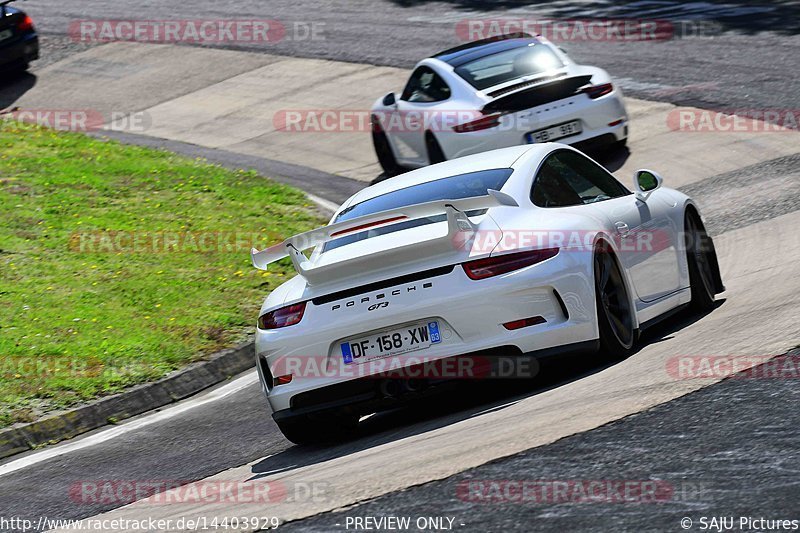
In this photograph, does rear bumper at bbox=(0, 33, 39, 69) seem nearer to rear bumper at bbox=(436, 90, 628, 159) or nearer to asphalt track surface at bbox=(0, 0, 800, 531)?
asphalt track surface at bbox=(0, 0, 800, 531)

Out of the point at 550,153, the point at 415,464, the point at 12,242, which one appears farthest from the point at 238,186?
the point at 415,464

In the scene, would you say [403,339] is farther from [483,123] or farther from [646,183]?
[483,123]

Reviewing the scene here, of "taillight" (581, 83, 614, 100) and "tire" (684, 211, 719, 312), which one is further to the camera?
"taillight" (581, 83, 614, 100)

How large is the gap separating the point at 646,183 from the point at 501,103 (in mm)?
6524

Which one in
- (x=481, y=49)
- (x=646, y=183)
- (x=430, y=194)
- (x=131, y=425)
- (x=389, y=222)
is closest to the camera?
(x=389, y=222)

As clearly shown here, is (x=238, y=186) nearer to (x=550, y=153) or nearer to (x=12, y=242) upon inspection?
(x=12, y=242)

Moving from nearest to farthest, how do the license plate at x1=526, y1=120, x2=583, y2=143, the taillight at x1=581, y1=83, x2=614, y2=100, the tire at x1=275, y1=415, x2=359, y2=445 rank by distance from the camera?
the tire at x1=275, y1=415, x2=359, y2=445, the license plate at x1=526, y1=120, x2=583, y2=143, the taillight at x1=581, y1=83, x2=614, y2=100

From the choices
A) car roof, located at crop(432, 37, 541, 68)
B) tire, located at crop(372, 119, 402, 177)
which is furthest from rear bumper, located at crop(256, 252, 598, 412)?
tire, located at crop(372, 119, 402, 177)

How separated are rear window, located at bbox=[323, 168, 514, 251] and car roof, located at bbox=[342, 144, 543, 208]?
68mm

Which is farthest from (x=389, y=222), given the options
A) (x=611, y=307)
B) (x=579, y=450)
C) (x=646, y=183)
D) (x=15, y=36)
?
(x=15, y=36)

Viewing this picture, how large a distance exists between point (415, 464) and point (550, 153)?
297 centimetres

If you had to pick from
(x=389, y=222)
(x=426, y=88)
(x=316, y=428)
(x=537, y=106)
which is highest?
(x=389, y=222)

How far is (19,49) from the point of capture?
24.7 metres

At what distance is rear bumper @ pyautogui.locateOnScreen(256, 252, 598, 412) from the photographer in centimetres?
688
